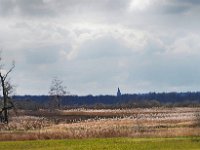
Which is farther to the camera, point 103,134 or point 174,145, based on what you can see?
point 103,134

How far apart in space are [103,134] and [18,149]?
42.4 feet

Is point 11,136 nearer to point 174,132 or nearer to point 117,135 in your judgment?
point 117,135

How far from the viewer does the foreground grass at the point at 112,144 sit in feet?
140

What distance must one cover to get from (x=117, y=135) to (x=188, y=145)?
12.7 meters

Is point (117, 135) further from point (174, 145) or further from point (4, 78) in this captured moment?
point (4, 78)

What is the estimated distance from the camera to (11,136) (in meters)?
55.4

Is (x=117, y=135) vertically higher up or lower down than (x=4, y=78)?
lower down

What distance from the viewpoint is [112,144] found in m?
45.8

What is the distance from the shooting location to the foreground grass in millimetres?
42688

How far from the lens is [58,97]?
162 m

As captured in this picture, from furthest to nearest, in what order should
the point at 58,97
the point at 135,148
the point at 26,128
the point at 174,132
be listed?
the point at 58,97
the point at 26,128
the point at 174,132
the point at 135,148

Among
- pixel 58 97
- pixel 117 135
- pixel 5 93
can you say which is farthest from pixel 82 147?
pixel 58 97

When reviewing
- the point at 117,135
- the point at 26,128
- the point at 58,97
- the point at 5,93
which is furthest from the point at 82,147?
the point at 58,97

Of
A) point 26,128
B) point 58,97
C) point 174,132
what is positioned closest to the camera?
point 174,132
